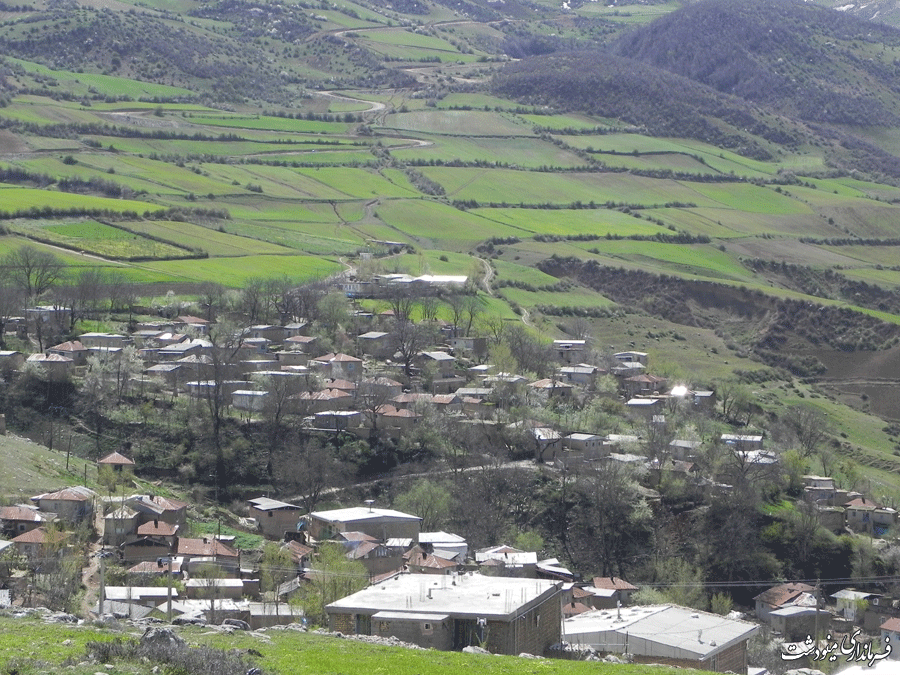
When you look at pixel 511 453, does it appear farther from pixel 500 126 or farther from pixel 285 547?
pixel 500 126

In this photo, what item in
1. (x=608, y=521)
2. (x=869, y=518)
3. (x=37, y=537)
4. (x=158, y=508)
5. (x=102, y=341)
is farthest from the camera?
(x=102, y=341)

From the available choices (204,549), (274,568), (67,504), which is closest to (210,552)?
(204,549)

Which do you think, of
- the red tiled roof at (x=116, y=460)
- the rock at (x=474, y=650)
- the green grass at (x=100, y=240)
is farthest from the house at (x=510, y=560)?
the green grass at (x=100, y=240)

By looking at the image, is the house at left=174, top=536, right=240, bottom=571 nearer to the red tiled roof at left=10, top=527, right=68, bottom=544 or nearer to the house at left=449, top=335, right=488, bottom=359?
the red tiled roof at left=10, top=527, right=68, bottom=544

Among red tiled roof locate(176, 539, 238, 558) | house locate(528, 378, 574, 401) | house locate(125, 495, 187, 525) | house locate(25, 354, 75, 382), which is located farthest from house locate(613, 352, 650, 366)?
red tiled roof locate(176, 539, 238, 558)

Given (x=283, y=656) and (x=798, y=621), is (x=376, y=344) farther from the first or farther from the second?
(x=283, y=656)

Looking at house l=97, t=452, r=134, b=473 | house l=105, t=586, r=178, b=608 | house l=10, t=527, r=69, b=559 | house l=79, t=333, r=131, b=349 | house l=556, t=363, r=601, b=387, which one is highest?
house l=105, t=586, r=178, b=608

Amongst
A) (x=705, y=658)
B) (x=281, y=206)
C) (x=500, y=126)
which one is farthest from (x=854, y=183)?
(x=705, y=658)
